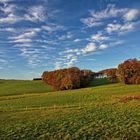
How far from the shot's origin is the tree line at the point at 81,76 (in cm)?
11750

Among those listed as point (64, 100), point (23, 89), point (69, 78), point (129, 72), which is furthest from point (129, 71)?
point (64, 100)

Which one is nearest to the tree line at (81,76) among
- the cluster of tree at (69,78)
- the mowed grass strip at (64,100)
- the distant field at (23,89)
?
the cluster of tree at (69,78)

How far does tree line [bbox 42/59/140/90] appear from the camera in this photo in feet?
385

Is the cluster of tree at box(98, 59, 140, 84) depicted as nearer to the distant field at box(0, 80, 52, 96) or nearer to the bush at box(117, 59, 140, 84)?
the bush at box(117, 59, 140, 84)

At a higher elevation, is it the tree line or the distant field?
the tree line

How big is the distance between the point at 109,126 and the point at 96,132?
275 cm

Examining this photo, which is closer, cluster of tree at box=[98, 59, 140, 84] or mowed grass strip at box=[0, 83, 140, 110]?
mowed grass strip at box=[0, 83, 140, 110]

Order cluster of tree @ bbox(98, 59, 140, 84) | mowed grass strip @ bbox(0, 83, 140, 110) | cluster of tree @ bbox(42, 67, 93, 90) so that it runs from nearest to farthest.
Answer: mowed grass strip @ bbox(0, 83, 140, 110) < cluster of tree @ bbox(98, 59, 140, 84) < cluster of tree @ bbox(42, 67, 93, 90)

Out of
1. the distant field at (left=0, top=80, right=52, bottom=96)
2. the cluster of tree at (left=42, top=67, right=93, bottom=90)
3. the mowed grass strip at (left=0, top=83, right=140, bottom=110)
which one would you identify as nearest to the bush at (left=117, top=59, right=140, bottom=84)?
the cluster of tree at (left=42, top=67, right=93, bottom=90)

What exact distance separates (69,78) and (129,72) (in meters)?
23.5

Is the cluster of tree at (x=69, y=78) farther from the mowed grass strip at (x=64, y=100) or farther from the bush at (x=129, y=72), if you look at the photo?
the mowed grass strip at (x=64, y=100)

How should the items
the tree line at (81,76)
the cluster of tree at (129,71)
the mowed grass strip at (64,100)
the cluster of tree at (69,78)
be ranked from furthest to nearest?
1. the cluster of tree at (69,78)
2. the tree line at (81,76)
3. the cluster of tree at (129,71)
4. the mowed grass strip at (64,100)

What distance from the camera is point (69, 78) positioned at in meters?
121

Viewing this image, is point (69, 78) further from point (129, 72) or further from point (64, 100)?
point (64, 100)
